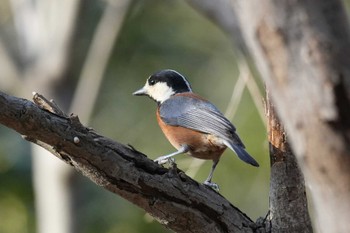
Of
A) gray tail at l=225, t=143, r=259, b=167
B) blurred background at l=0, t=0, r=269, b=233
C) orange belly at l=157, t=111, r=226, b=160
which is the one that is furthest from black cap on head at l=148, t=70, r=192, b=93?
gray tail at l=225, t=143, r=259, b=167

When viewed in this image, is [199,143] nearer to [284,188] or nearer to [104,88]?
[284,188]

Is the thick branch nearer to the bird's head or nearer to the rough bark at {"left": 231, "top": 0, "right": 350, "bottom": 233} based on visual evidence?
the rough bark at {"left": 231, "top": 0, "right": 350, "bottom": 233}

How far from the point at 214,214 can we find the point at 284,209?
13.7 inches

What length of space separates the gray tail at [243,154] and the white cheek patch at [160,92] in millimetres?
933

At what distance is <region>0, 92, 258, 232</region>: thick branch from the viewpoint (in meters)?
3.03

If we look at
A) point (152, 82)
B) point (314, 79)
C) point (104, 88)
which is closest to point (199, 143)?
point (152, 82)

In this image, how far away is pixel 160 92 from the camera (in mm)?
5215

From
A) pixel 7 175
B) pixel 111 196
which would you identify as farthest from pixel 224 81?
pixel 7 175

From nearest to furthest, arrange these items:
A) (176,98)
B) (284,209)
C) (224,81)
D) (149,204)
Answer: (149,204) → (284,209) → (176,98) → (224,81)

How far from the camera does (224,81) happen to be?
10148 millimetres

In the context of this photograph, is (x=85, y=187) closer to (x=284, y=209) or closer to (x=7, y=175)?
(x=7, y=175)

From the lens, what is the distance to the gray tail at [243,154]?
13.1ft

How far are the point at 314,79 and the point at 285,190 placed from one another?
167 cm

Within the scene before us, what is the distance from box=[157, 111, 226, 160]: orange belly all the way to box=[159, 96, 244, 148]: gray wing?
0.03 meters
